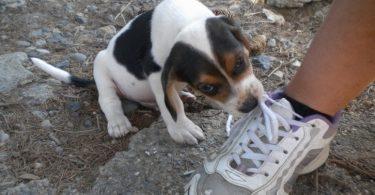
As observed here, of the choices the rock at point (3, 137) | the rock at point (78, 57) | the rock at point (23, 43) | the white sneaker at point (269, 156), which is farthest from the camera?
the rock at point (23, 43)

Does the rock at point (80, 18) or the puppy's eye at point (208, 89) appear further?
the rock at point (80, 18)

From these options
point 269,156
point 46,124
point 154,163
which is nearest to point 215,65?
point 269,156

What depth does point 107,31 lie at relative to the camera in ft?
13.3

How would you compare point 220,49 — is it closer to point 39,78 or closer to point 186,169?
point 186,169

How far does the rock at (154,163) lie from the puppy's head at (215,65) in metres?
0.35

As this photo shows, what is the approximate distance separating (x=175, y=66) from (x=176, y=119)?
1.24ft

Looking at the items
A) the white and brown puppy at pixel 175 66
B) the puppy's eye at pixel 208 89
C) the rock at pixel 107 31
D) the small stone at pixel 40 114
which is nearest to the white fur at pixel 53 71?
the white and brown puppy at pixel 175 66

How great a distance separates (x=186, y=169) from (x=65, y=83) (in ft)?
4.39

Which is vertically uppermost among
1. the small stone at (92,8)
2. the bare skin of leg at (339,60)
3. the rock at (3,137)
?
A: the bare skin of leg at (339,60)

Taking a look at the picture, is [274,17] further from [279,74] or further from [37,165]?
[37,165]

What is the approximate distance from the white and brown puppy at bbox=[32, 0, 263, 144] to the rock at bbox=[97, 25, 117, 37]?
26.1 inches

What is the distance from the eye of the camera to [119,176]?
8.60 feet

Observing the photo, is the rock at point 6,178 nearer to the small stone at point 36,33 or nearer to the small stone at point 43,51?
the small stone at point 43,51

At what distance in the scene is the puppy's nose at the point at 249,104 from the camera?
250 centimetres
